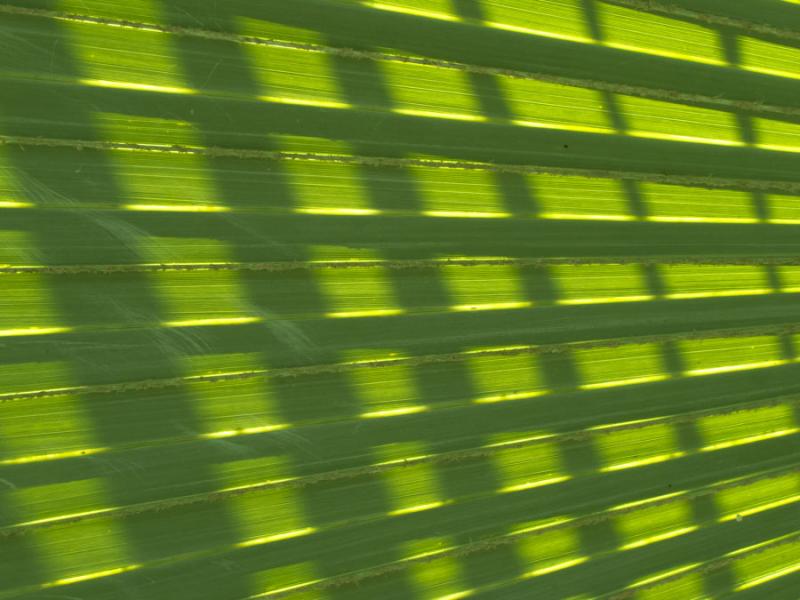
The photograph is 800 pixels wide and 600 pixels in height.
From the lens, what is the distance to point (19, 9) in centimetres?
127

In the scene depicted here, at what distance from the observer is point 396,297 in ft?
5.08

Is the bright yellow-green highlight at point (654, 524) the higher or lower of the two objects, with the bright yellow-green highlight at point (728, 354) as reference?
lower

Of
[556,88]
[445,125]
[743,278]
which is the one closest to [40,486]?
[445,125]

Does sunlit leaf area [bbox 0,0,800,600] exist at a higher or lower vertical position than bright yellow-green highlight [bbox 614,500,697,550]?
higher

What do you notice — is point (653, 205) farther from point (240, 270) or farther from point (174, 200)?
point (174, 200)

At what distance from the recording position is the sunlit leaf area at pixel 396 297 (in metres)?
1.37

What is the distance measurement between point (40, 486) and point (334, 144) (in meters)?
0.94

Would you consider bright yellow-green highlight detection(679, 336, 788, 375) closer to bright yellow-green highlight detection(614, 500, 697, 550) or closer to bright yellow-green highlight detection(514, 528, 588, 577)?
bright yellow-green highlight detection(614, 500, 697, 550)

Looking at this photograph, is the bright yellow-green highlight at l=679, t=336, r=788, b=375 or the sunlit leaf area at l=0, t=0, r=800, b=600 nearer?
the sunlit leaf area at l=0, t=0, r=800, b=600

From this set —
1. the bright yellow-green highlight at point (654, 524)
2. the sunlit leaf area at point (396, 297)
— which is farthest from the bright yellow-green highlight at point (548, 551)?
the bright yellow-green highlight at point (654, 524)

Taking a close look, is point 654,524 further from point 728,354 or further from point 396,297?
point 396,297

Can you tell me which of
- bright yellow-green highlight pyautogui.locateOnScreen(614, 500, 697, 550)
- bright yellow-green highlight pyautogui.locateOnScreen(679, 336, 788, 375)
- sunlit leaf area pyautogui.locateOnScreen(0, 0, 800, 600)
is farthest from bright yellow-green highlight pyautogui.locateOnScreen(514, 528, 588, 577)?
bright yellow-green highlight pyautogui.locateOnScreen(679, 336, 788, 375)

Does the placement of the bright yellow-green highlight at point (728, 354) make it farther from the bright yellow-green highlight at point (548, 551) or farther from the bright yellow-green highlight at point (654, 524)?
the bright yellow-green highlight at point (548, 551)

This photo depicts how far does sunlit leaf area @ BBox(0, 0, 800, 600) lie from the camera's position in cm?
137
